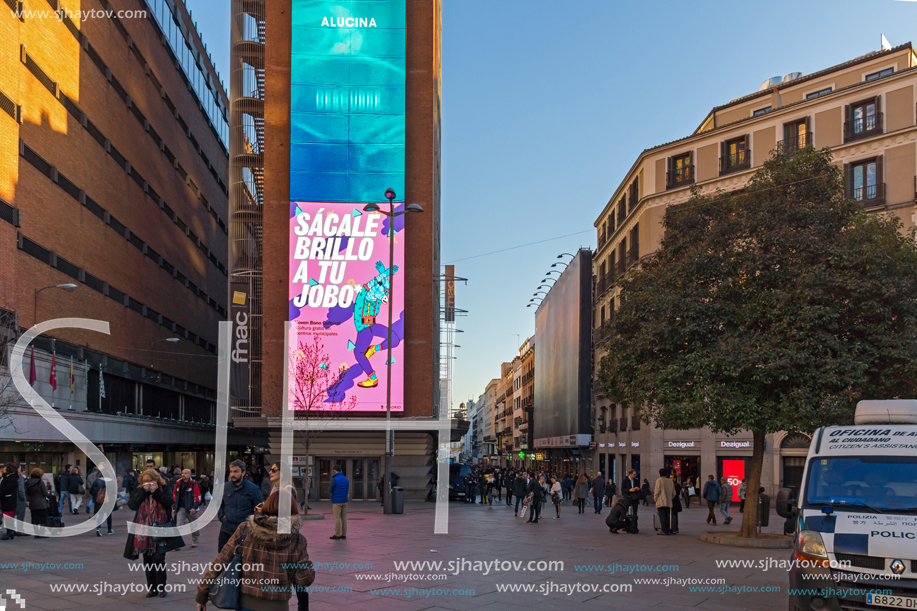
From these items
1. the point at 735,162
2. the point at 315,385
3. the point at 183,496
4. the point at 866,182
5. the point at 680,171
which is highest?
the point at 680,171

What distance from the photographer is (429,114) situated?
40750mm

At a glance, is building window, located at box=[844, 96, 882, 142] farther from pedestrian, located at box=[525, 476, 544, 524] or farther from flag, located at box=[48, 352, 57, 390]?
flag, located at box=[48, 352, 57, 390]

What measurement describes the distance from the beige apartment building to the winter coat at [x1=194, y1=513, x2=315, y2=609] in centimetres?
2982

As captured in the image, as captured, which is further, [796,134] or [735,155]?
[735,155]

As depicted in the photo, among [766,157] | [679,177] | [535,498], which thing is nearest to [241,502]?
[535,498]

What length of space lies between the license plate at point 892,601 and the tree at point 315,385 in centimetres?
2738

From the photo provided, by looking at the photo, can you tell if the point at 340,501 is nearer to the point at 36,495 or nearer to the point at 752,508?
the point at 36,495

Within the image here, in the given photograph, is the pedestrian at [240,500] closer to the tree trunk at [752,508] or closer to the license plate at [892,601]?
the license plate at [892,601]

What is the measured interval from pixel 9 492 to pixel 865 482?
17.5m

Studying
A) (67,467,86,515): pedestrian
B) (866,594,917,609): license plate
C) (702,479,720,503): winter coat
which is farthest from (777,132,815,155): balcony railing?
(866,594,917,609): license plate

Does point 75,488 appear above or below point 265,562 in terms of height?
below

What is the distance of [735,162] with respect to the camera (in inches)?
1668

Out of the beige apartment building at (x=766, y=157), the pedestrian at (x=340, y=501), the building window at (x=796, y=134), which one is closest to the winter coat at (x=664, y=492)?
the pedestrian at (x=340, y=501)

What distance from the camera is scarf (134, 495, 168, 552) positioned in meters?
Answer: 10.2
